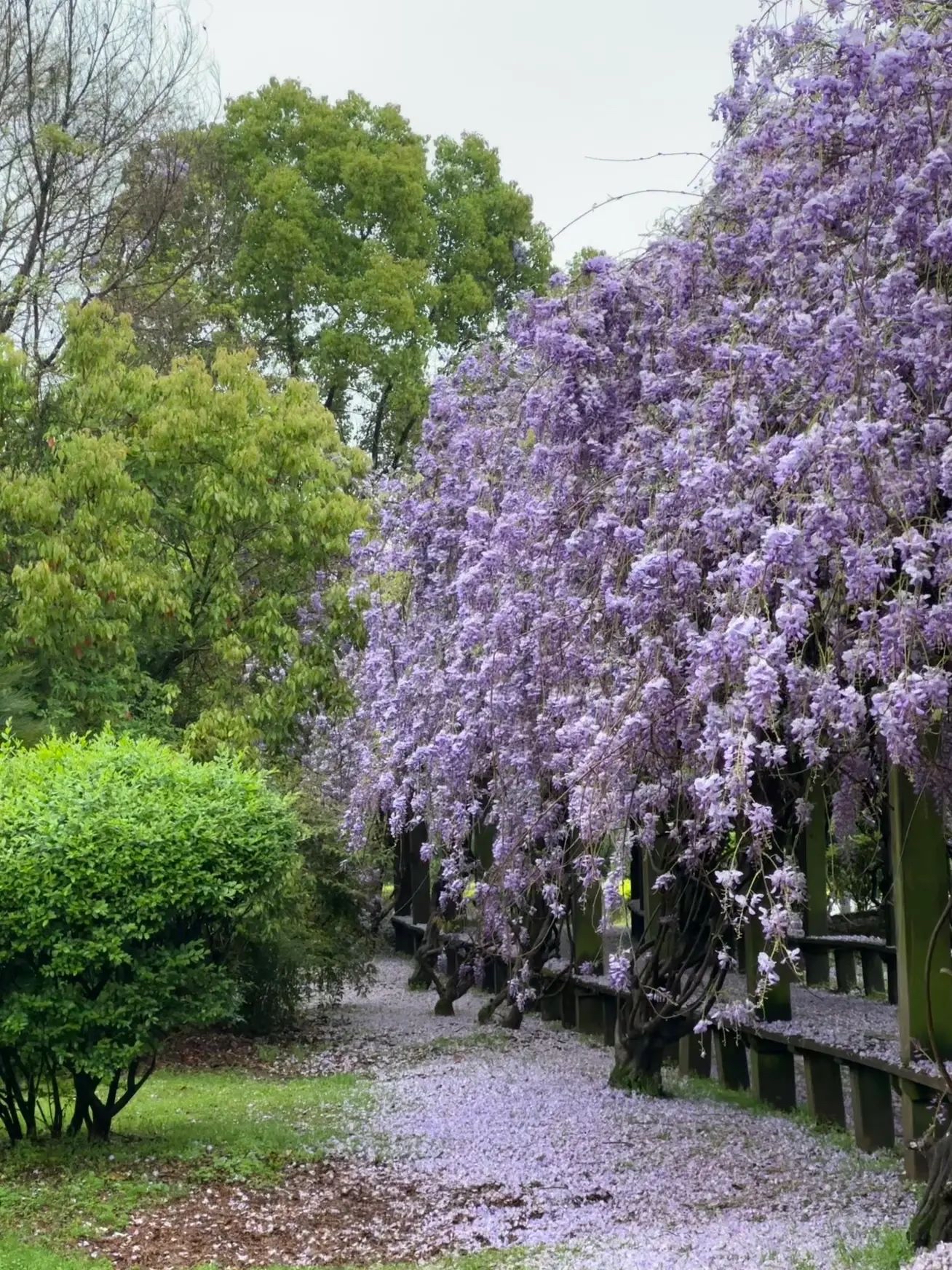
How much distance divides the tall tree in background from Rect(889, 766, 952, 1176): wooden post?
43.4 feet

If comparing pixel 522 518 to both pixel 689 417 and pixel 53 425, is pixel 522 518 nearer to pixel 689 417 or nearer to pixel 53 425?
pixel 689 417

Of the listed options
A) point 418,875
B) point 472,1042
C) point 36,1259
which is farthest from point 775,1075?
point 418,875

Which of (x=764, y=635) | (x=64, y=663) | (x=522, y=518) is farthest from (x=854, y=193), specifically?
(x=64, y=663)

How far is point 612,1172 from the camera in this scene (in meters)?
6.98

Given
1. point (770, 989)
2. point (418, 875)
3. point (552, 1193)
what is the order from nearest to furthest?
point (552, 1193) < point (770, 989) < point (418, 875)

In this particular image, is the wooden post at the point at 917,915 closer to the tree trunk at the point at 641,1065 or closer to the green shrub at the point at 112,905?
the tree trunk at the point at 641,1065

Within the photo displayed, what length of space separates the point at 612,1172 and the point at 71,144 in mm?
13792

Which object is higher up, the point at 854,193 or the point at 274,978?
the point at 854,193

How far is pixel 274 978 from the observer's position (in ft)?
39.2

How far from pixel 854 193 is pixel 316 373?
66.7 feet

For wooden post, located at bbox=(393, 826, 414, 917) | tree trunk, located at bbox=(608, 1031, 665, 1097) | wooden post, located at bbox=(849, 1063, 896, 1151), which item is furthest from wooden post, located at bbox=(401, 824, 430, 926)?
wooden post, located at bbox=(849, 1063, 896, 1151)

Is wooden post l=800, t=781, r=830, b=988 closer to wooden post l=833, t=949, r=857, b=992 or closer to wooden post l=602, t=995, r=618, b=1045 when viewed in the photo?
wooden post l=833, t=949, r=857, b=992

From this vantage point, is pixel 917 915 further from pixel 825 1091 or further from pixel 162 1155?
pixel 162 1155

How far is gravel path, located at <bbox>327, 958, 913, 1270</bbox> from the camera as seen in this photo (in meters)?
5.62
